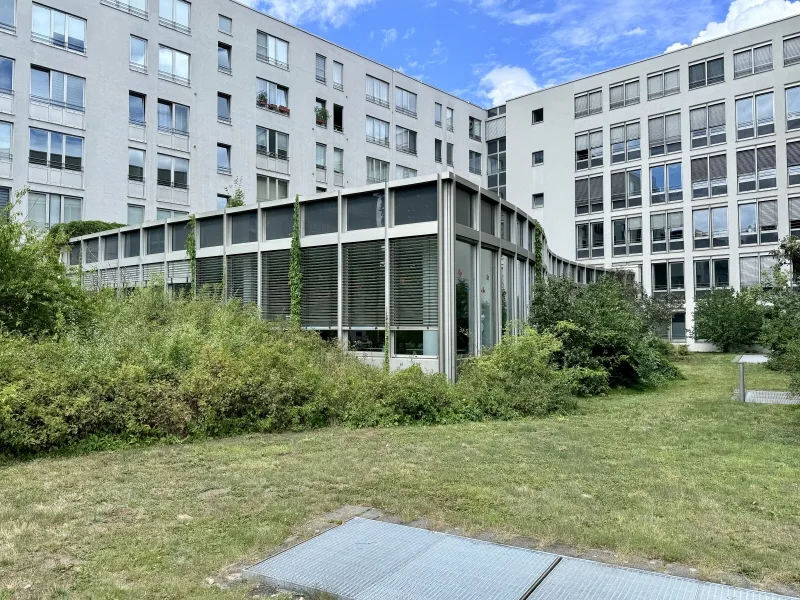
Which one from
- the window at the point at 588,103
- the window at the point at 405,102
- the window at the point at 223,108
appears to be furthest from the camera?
the window at the point at 405,102

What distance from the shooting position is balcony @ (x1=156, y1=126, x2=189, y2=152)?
33938mm

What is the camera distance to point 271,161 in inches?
1534

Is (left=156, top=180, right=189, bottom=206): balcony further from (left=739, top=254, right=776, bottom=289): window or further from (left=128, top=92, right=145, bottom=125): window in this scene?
(left=739, top=254, right=776, bottom=289): window

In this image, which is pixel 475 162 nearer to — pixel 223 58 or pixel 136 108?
pixel 223 58

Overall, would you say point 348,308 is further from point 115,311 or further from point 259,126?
point 259,126

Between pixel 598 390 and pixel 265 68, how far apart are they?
32.1 m

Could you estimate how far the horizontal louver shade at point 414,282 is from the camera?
13.2 meters

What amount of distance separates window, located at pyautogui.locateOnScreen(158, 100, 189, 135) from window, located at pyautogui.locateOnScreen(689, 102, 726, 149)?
104ft

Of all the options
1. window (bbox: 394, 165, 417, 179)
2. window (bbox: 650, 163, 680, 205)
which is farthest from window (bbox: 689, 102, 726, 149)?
window (bbox: 394, 165, 417, 179)

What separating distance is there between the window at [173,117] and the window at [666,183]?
30.1 metres

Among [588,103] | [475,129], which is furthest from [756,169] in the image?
[475,129]

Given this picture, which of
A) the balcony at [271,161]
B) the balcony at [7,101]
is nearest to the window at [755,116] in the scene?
the balcony at [271,161]

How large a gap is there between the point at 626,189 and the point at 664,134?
425 cm

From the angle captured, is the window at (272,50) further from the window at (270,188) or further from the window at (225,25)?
the window at (270,188)
